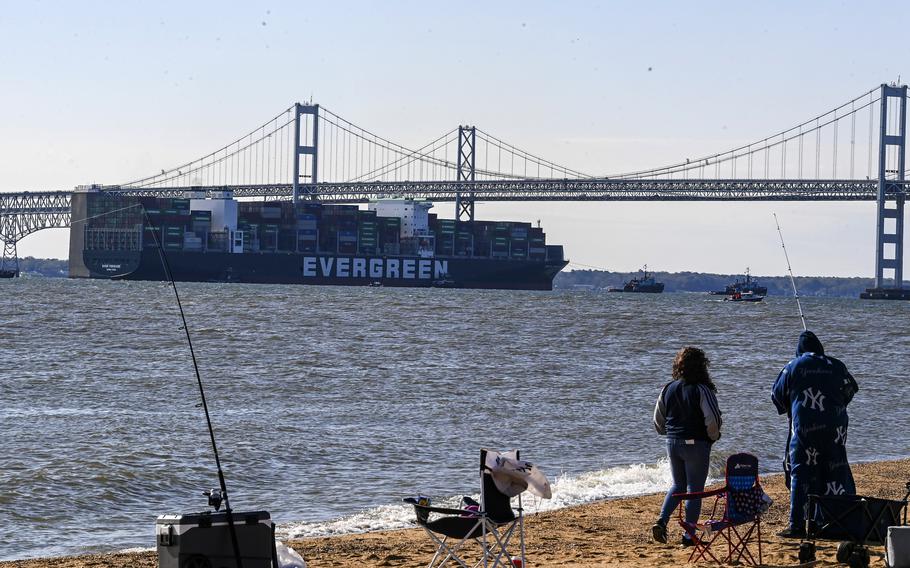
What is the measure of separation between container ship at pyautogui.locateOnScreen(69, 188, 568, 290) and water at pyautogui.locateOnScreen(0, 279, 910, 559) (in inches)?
2235

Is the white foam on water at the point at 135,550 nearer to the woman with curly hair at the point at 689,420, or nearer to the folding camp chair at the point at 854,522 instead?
the woman with curly hair at the point at 689,420

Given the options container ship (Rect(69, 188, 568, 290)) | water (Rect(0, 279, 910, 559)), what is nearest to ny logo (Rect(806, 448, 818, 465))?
water (Rect(0, 279, 910, 559))

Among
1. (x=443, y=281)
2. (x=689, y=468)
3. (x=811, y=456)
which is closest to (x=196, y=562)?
(x=689, y=468)

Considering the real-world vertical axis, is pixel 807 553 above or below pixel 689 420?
below

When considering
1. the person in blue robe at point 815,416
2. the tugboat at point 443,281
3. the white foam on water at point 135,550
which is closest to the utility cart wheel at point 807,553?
the person in blue robe at point 815,416

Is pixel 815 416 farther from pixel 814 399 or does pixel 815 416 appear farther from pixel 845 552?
pixel 845 552

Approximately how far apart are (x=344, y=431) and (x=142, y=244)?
80464 mm

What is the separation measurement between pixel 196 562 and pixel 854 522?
3156mm

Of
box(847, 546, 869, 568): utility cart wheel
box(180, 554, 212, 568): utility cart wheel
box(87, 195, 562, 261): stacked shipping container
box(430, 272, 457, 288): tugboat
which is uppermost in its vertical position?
box(87, 195, 562, 261): stacked shipping container

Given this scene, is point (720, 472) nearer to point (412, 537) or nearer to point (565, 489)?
point (565, 489)

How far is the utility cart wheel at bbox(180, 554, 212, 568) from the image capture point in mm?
4117

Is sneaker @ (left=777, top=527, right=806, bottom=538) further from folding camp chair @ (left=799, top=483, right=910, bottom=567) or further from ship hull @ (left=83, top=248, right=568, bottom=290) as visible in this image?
ship hull @ (left=83, top=248, right=568, bottom=290)

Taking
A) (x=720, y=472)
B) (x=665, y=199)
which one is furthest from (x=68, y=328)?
(x=665, y=199)

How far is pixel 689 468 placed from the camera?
250 inches
